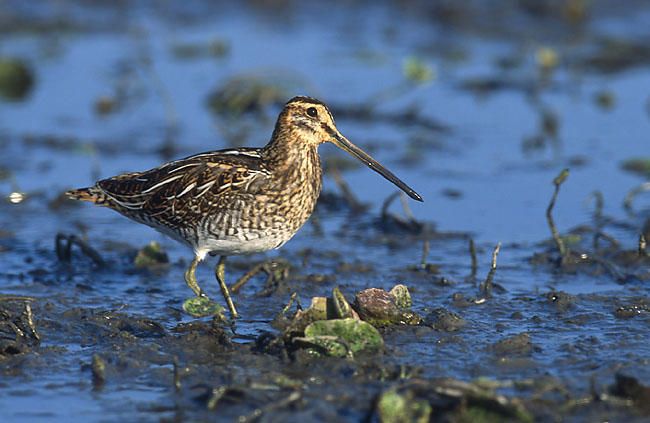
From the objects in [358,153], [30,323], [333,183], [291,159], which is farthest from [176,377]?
[333,183]

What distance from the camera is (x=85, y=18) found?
14594 millimetres

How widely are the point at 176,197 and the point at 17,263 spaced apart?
5.52 ft

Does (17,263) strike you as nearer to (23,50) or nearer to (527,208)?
(527,208)

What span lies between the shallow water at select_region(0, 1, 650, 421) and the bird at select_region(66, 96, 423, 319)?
46cm

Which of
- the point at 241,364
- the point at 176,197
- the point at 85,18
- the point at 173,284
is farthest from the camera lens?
the point at 85,18

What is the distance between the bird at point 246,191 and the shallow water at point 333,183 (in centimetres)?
46

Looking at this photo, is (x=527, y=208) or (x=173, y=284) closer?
(x=173, y=284)

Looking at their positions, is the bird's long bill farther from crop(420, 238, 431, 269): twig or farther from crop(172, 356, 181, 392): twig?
crop(172, 356, 181, 392): twig

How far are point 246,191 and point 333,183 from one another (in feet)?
10.3

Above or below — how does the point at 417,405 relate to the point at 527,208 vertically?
below

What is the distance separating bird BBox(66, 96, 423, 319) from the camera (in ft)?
22.3

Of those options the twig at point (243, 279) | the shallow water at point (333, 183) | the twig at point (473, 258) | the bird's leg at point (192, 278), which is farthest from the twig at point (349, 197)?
the bird's leg at point (192, 278)

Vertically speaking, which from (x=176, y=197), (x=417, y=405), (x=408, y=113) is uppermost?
(x=408, y=113)

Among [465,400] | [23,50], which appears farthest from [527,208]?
[23,50]
